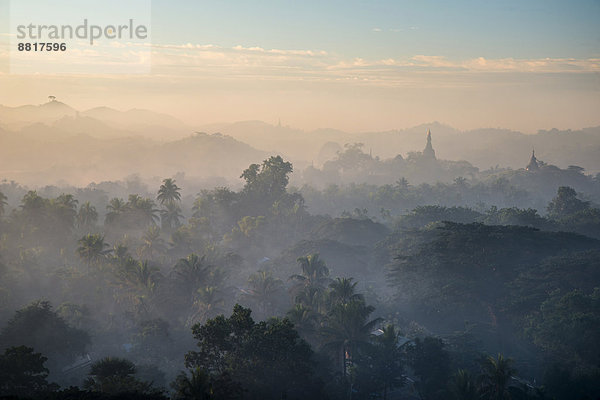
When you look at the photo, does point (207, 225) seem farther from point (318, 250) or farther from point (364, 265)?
point (364, 265)

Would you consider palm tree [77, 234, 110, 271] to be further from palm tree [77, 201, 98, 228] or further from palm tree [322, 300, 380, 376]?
palm tree [322, 300, 380, 376]

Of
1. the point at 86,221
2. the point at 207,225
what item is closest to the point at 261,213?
the point at 207,225

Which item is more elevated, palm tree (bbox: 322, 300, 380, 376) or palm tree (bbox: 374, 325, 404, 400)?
palm tree (bbox: 322, 300, 380, 376)

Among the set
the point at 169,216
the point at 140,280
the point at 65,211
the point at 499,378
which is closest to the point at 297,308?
the point at 499,378

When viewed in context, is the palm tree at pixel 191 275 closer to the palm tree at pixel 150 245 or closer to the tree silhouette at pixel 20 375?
the palm tree at pixel 150 245

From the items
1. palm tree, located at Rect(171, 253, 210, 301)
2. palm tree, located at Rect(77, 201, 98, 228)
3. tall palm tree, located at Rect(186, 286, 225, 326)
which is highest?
palm tree, located at Rect(77, 201, 98, 228)

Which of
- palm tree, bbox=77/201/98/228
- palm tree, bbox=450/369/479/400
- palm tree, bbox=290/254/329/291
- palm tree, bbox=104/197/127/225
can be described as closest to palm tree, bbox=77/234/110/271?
palm tree, bbox=104/197/127/225
